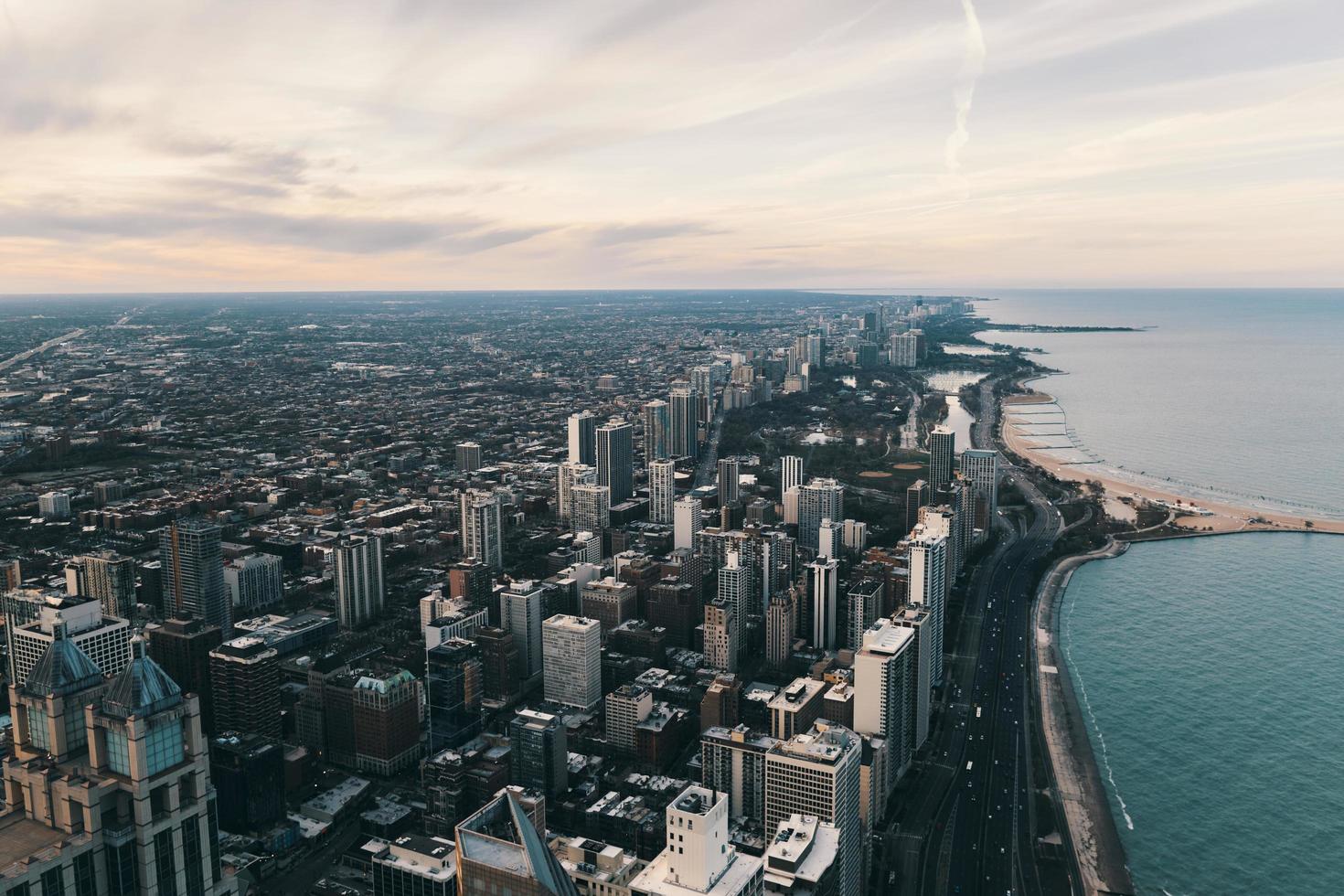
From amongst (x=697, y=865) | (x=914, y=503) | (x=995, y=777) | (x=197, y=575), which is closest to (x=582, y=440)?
(x=914, y=503)

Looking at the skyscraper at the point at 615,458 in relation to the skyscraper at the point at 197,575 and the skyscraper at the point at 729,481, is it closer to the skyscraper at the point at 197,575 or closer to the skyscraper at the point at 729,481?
the skyscraper at the point at 729,481

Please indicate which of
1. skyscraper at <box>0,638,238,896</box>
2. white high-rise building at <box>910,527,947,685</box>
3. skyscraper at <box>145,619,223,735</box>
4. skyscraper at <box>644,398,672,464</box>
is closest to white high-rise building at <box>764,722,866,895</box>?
white high-rise building at <box>910,527,947,685</box>

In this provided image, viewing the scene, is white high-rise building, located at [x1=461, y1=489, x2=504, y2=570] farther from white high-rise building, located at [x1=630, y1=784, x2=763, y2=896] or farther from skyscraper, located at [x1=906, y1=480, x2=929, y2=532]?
white high-rise building, located at [x1=630, y1=784, x2=763, y2=896]

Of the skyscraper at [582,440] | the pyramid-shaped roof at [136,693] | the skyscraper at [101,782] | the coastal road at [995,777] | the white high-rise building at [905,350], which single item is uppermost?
the pyramid-shaped roof at [136,693]

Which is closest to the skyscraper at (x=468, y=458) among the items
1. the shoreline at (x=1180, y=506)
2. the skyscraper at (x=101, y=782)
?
the shoreline at (x=1180, y=506)

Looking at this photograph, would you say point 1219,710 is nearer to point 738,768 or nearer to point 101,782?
point 738,768

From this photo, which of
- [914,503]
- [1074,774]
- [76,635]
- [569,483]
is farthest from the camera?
[569,483]
